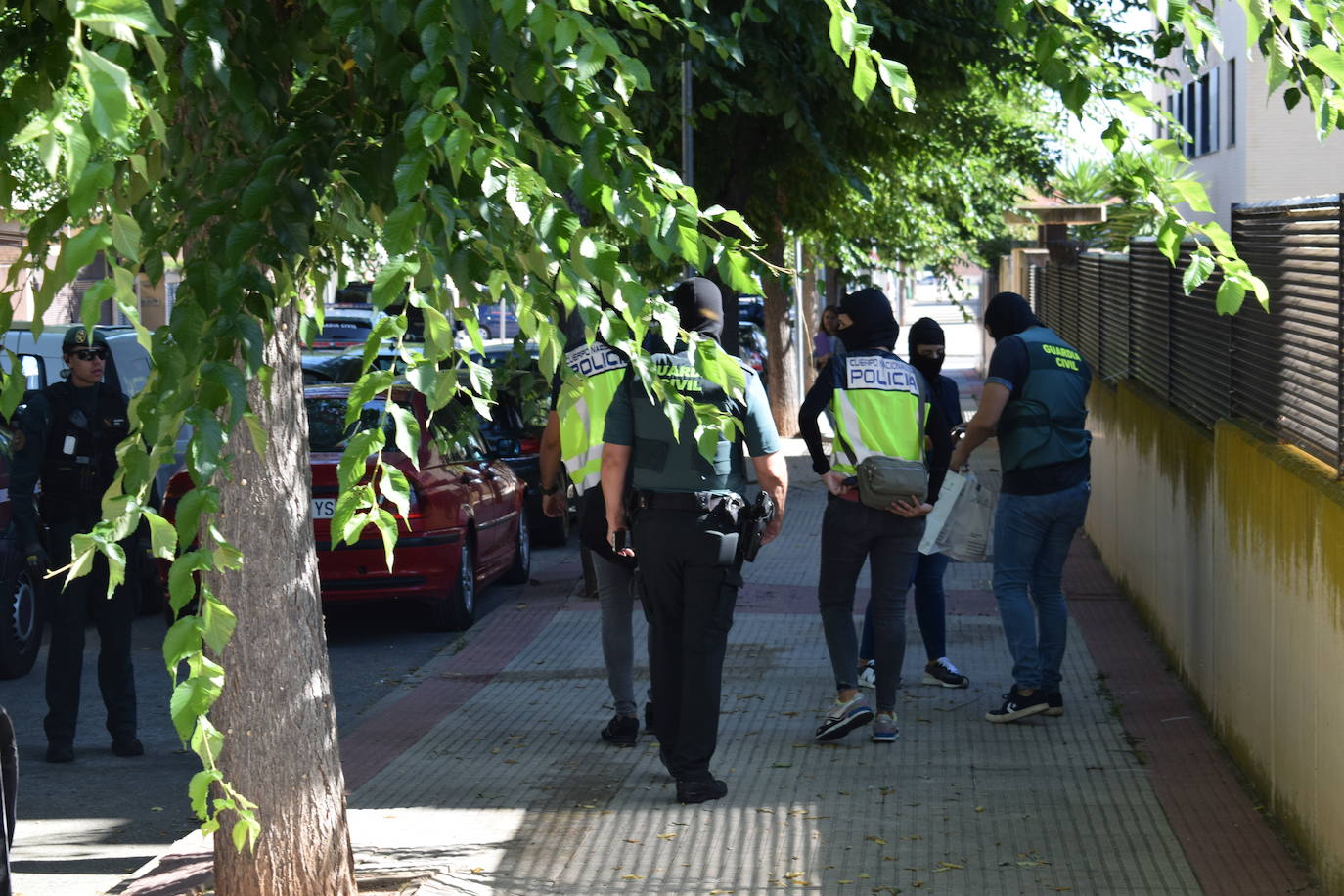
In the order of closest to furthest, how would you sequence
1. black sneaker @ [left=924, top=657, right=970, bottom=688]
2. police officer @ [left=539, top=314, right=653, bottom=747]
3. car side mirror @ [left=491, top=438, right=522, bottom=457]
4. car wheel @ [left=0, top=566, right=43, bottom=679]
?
police officer @ [left=539, top=314, right=653, bottom=747], black sneaker @ [left=924, top=657, right=970, bottom=688], car wheel @ [left=0, top=566, right=43, bottom=679], car side mirror @ [left=491, top=438, right=522, bottom=457]

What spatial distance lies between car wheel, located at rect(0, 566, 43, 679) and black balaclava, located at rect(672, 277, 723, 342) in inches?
182

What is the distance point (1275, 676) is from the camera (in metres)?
6.09

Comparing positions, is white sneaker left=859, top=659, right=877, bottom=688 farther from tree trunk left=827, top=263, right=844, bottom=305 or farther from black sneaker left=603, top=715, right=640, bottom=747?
tree trunk left=827, top=263, right=844, bottom=305

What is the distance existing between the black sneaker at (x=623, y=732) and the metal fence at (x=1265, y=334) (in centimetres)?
285

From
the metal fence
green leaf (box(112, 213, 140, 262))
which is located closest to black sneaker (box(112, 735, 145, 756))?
the metal fence

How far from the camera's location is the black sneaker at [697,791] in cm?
A: 639

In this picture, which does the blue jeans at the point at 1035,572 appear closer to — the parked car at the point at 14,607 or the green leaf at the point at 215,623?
the parked car at the point at 14,607

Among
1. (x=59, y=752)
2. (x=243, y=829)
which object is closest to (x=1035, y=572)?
(x=59, y=752)

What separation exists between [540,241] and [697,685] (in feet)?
10.8

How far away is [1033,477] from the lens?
7.81 meters

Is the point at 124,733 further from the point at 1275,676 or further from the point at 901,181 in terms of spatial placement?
the point at 901,181

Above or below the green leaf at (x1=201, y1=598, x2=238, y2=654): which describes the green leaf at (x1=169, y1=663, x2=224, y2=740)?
below

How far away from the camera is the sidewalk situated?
5520 mm

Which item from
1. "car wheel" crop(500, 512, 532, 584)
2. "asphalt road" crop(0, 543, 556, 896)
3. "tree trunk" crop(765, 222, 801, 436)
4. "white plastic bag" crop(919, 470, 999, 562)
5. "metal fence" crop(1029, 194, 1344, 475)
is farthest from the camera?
"tree trunk" crop(765, 222, 801, 436)
